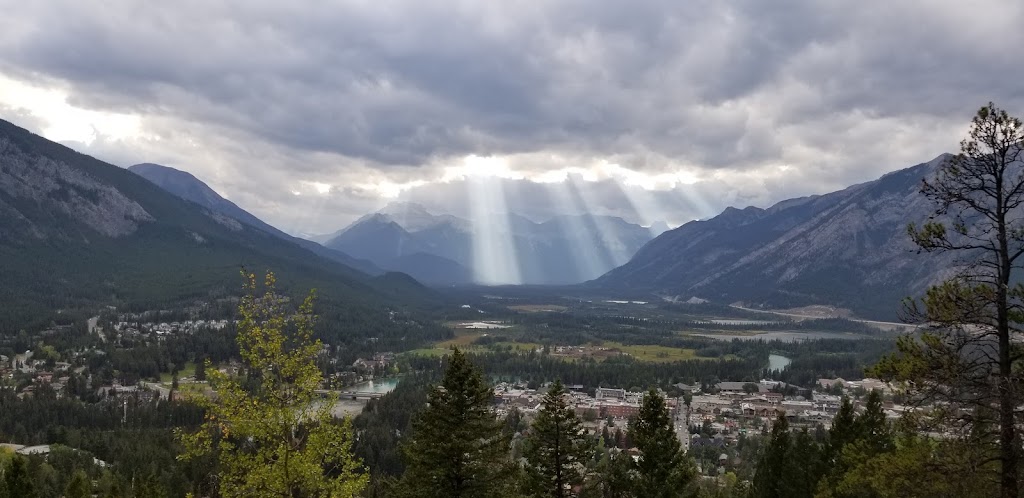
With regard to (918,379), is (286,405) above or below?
below

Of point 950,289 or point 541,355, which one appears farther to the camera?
point 541,355

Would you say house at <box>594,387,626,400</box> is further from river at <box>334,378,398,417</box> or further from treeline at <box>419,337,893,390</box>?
river at <box>334,378,398,417</box>

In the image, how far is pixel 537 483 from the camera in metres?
24.6

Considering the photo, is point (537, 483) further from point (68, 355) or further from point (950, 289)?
point (68, 355)

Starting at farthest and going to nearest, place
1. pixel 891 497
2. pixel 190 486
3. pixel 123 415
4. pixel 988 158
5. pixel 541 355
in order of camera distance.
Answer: pixel 541 355, pixel 123 415, pixel 190 486, pixel 891 497, pixel 988 158

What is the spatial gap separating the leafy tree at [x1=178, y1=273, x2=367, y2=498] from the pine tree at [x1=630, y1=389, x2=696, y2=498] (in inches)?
565

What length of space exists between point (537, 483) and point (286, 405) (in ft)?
45.3

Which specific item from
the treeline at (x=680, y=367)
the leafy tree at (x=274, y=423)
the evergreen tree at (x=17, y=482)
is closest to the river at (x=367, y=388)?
the treeline at (x=680, y=367)

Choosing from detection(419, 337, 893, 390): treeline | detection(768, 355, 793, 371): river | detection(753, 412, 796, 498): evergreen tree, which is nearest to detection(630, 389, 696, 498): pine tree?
detection(753, 412, 796, 498): evergreen tree

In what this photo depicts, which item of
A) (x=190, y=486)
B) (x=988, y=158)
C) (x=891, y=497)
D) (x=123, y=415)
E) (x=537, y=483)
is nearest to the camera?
(x=988, y=158)

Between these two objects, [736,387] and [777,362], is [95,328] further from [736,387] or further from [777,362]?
[777,362]

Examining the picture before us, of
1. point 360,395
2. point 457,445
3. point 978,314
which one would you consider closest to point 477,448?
point 457,445

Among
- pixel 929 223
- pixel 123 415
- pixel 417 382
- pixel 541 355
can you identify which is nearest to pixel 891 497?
pixel 929 223

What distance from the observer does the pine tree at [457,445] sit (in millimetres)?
18266
